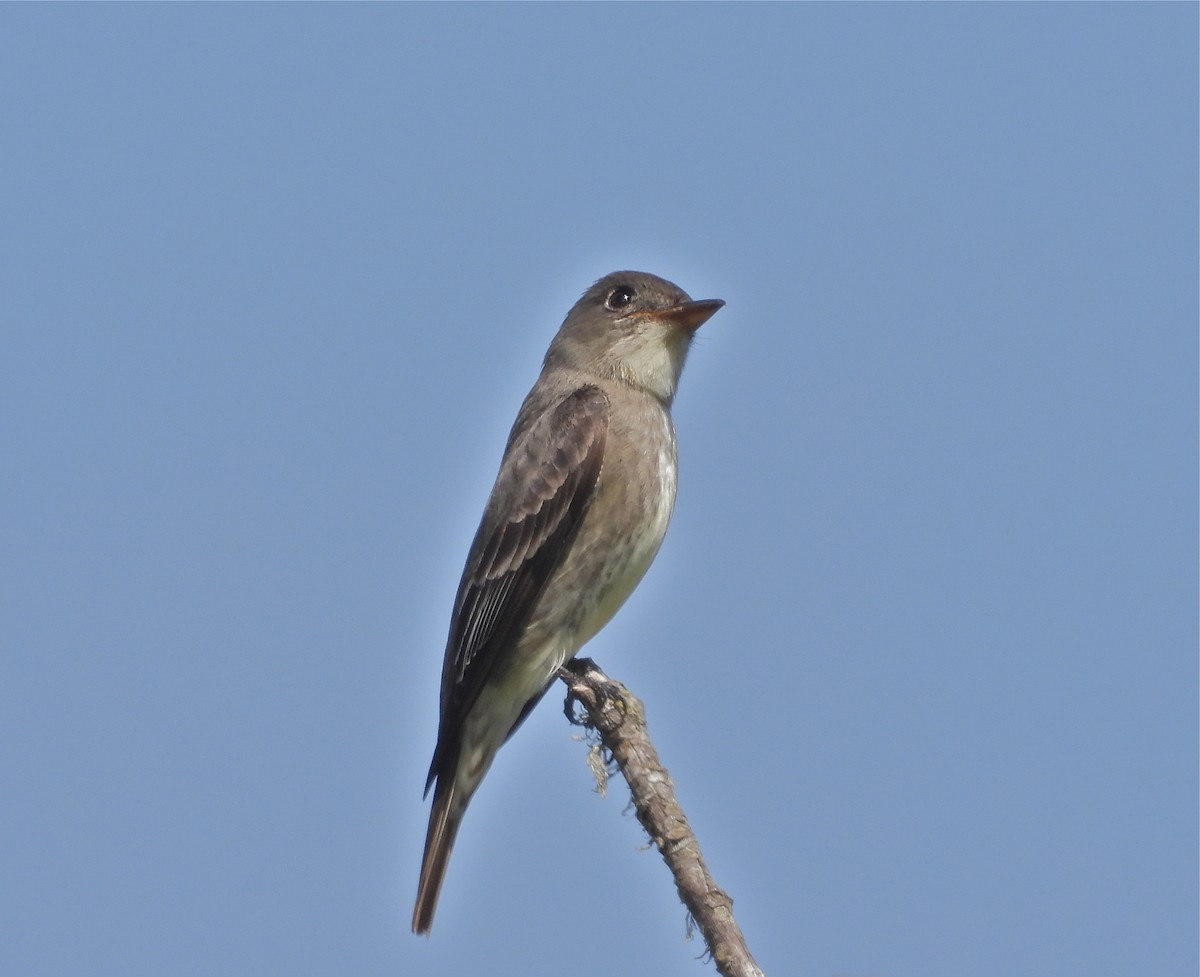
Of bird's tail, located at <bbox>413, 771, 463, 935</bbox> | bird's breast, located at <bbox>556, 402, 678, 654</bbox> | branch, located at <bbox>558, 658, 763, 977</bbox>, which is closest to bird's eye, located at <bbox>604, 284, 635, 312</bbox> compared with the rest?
bird's breast, located at <bbox>556, 402, 678, 654</bbox>

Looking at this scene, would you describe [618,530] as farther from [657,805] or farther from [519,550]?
[657,805]

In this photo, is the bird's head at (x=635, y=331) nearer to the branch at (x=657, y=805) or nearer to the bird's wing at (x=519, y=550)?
the bird's wing at (x=519, y=550)

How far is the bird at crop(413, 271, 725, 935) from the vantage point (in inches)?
314

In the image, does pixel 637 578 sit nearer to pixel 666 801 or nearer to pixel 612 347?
pixel 612 347

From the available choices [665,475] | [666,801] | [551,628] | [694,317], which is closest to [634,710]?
[666,801]

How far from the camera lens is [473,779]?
8133mm

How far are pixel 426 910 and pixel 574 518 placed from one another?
2.05 metres

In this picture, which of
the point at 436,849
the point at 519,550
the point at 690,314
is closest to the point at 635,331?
the point at 690,314

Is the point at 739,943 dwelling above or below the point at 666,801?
below

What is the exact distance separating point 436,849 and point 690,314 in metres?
3.17

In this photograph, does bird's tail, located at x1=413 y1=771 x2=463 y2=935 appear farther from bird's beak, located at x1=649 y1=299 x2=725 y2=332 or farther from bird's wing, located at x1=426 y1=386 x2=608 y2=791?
bird's beak, located at x1=649 y1=299 x2=725 y2=332

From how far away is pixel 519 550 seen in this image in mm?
8109

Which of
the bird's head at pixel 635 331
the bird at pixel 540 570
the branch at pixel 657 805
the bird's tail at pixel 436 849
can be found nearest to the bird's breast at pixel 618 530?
the bird at pixel 540 570

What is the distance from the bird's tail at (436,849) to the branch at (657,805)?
952 mm
